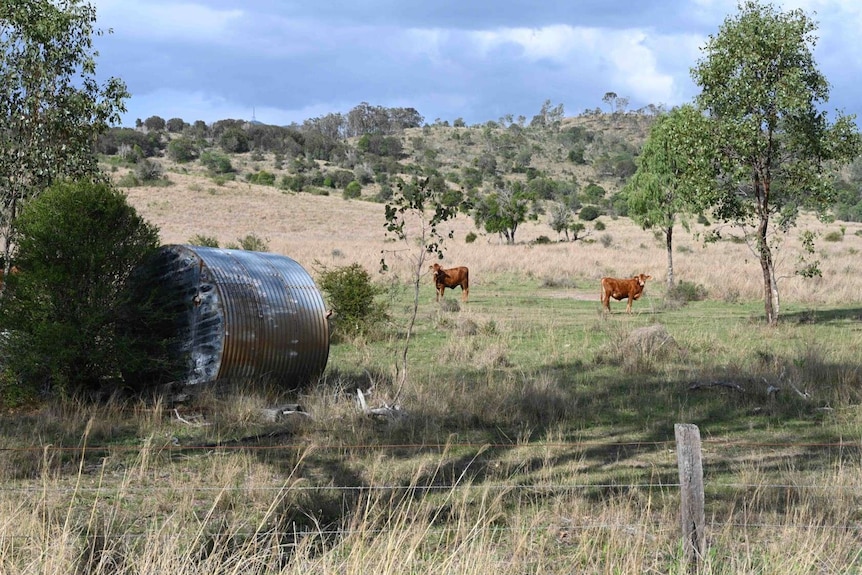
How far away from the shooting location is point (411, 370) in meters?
14.5

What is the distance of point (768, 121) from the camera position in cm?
2008

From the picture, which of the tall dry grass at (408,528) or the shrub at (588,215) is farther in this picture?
the shrub at (588,215)

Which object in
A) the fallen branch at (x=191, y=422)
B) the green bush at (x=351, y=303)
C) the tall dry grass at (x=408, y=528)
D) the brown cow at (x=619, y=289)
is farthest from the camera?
the brown cow at (x=619, y=289)

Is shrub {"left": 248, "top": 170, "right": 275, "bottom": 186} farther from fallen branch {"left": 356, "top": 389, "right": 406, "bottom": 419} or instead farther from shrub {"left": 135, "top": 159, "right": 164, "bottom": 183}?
fallen branch {"left": 356, "top": 389, "right": 406, "bottom": 419}

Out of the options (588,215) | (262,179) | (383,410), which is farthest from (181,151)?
(383,410)

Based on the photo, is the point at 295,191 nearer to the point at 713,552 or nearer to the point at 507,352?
the point at 507,352

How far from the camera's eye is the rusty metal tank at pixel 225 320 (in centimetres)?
1152

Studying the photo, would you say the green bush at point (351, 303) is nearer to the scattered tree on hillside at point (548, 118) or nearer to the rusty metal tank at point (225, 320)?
the rusty metal tank at point (225, 320)

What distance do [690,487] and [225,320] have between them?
24.0 feet

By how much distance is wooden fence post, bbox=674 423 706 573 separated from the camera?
5.32 m

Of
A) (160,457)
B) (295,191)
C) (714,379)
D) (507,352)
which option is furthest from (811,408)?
(295,191)

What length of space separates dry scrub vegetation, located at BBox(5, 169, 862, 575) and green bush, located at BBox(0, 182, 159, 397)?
575 mm

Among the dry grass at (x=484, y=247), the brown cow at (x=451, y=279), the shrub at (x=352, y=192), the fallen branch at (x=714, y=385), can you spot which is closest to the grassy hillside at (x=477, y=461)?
the fallen branch at (x=714, y=385)

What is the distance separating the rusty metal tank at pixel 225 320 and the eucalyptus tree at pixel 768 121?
38.7 feet
